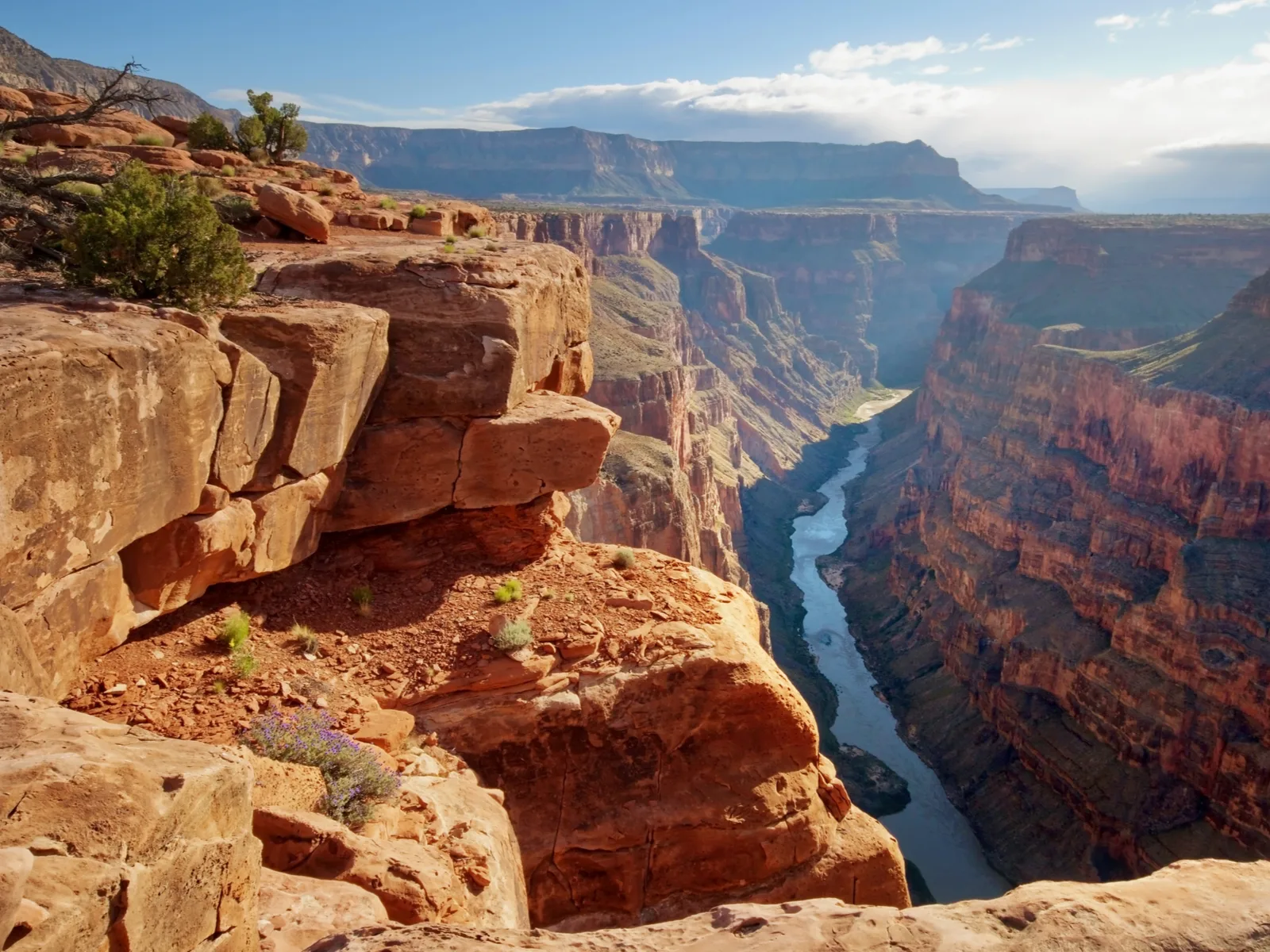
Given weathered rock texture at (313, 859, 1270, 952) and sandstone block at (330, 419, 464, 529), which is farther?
sandstone block at (330, 419, 464, 529)

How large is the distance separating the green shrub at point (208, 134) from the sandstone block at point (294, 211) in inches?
319

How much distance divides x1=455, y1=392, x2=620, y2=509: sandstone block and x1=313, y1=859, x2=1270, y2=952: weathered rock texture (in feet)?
26.7

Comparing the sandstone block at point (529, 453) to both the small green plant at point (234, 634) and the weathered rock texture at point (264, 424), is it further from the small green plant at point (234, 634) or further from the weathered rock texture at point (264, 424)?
the small green plant at point (234, 634)

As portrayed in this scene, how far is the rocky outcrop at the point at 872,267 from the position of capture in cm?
16125

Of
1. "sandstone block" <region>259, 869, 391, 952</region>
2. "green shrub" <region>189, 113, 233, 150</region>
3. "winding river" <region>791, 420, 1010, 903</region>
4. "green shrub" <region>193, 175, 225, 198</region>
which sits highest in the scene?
"green shrub" <region>189, 113, 233, 150</region>

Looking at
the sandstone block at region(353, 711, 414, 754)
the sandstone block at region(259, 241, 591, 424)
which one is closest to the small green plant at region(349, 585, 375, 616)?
the sandstone block at region(353, 711, 414, 754)

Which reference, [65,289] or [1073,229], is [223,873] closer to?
[65,289]

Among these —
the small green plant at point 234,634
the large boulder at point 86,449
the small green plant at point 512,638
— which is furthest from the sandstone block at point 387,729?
the large boulder at point 86,449

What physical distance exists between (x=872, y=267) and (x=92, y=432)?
173254mm

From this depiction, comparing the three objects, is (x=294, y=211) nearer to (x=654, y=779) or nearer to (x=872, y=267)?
(x=654, y=779)

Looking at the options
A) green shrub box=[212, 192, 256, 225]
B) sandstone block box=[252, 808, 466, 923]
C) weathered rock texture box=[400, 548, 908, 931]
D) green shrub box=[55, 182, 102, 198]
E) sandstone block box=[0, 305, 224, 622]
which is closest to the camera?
sandstone block box=[252, 808, 466, 923]

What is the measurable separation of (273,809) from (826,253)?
169 m

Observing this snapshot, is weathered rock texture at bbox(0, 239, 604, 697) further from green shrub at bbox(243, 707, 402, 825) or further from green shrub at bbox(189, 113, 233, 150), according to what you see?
green shrub at bbox(189, 113, 233, 150)

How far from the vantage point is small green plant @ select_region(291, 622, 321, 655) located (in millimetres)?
11688
